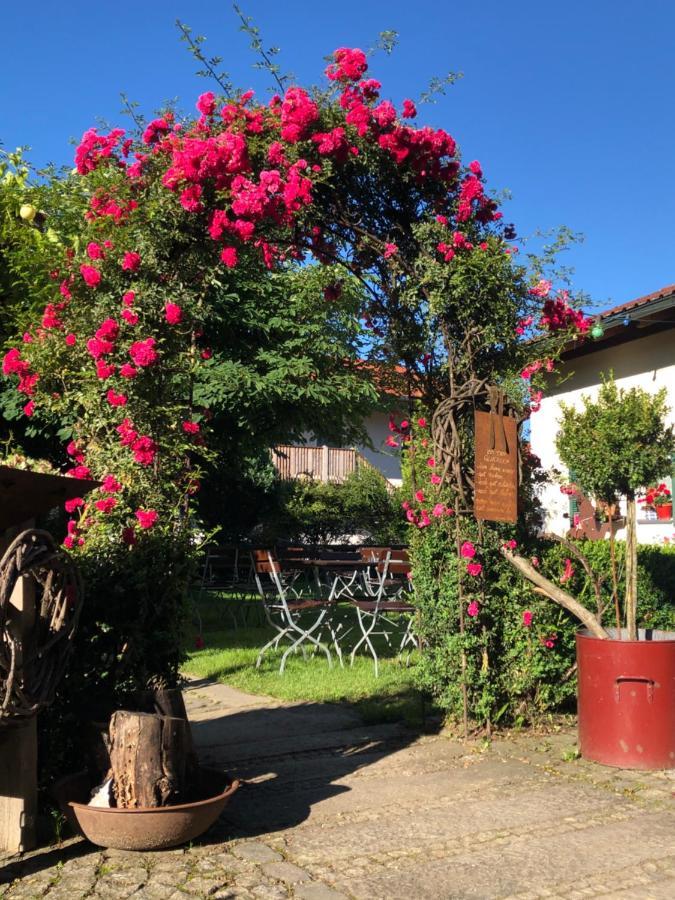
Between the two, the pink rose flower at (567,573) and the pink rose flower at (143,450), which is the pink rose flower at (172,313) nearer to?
the pink rose flower at (143,450)

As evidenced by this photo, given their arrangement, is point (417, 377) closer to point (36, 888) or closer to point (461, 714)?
point (461, 714)

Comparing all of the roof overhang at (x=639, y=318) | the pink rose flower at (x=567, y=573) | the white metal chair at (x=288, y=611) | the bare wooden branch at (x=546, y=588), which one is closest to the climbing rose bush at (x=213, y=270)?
the bare wooden branch at (x=546, y=588)

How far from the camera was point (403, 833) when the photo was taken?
4203 mm

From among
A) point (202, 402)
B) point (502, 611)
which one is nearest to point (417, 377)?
point (502, 611)

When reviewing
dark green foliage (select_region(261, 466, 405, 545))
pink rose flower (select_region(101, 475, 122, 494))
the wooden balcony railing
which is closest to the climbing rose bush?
pink rose flower (select_region(101, 475, 122, 494))

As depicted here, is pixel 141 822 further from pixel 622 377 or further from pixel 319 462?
pixel 319 462

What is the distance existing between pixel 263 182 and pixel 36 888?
3.85 m

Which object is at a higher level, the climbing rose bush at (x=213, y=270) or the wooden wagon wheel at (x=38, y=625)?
the climbing rose bush at (x=213, y=270)

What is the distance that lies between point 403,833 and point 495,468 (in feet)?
8.41

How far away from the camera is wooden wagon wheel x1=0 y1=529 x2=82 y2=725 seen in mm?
3445

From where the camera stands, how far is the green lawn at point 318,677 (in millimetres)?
7039

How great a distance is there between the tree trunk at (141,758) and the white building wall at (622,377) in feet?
24.3

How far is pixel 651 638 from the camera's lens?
6.10m

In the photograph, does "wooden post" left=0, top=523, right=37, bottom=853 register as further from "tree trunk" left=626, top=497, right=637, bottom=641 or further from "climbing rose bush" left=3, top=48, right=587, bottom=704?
"tree trunk" left=626, top=497, right=637, bottom=641
